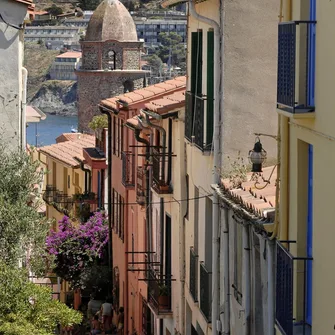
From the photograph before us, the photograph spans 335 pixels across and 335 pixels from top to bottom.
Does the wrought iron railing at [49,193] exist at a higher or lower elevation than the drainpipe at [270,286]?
lower

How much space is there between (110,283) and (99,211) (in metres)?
3.40

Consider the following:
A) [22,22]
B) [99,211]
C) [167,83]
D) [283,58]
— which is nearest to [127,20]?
[99,211]

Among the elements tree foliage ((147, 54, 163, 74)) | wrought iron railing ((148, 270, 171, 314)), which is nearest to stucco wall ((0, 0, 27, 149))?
wrought iron railing ((148, 270, 171, 314))

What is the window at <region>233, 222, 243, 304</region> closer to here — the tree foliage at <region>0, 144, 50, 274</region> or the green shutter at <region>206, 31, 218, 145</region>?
the green shutter at <region>206, 31, 218, 145</region>

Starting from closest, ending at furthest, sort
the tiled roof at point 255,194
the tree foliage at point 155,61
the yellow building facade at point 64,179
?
the tiled roof at point 255,194, the yellow building facade at point 64,179, the tree foliage at point 155,61

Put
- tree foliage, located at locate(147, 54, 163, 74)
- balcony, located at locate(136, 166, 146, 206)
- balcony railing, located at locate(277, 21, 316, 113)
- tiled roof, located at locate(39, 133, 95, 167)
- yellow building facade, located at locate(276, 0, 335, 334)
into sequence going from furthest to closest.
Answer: tree foliage, located at locate(147, 54, 163, 74) < tiled roof, located at locate(39, 133, 95, 167) < balcony, located at locate(136, 166, 146, 206) < balcony railing, located at locate(277, 21, 316, 113) < yellow building facade, located at locate(276, 0, 335, 334)

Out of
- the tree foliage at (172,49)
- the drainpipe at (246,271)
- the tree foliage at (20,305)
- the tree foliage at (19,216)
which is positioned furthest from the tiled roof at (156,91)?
the tree foliage at (172,49)

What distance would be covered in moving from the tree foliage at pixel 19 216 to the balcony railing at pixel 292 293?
6008 millimetres

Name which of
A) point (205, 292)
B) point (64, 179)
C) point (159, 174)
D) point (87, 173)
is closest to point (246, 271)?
point (205, 292)

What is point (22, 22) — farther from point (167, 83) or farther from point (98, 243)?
point (98, 243)

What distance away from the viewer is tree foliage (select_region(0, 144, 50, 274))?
53.2ft

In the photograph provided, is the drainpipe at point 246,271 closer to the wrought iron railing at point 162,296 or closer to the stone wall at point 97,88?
the wrought iron railing at point 162,296

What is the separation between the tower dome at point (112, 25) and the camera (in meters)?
73.4

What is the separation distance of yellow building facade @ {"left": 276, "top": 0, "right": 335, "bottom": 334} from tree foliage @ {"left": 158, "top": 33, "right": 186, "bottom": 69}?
506 ft
